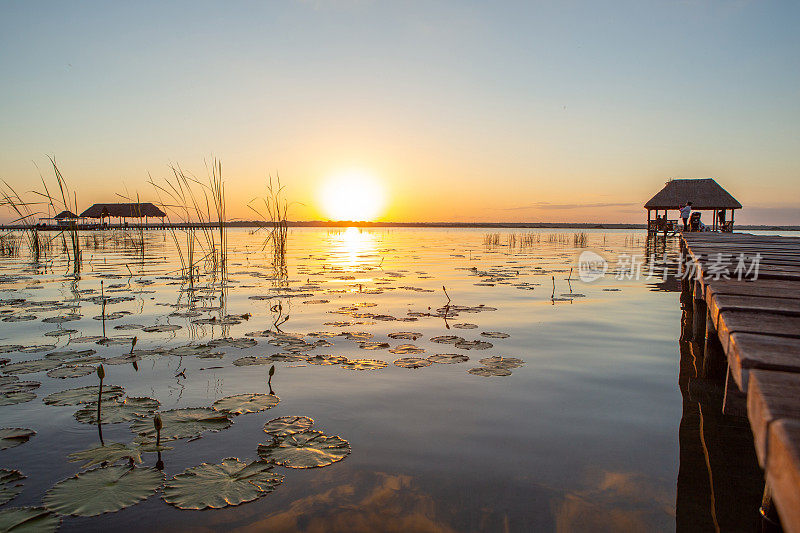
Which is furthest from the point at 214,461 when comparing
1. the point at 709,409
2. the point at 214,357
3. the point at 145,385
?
the point at 709,409

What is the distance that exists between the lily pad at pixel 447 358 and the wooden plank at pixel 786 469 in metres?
2.78

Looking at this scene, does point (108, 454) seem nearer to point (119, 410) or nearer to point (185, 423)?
point (185, 423)

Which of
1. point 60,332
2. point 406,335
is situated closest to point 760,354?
point 406,335

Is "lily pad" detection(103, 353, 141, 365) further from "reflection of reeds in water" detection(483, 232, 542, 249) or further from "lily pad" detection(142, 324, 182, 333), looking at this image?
"reflection of reeds in water" detection(483, 232, 542, 249)

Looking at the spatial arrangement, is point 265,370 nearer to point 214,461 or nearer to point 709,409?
point 214,461

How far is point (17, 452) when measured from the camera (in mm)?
2160

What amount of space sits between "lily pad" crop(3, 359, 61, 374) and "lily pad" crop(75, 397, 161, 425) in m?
1.02

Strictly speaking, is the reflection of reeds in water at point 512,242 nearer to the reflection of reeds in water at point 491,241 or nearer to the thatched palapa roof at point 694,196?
the reflection of reeds in water at point 491,241

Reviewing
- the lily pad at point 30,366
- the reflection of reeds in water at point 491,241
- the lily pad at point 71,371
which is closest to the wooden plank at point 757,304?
the lily pad at point 71,371

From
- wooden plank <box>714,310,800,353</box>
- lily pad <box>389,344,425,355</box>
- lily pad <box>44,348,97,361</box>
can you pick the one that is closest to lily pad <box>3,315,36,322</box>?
lily pad <box>44,348,97,361</box>

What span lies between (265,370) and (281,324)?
1.69 m

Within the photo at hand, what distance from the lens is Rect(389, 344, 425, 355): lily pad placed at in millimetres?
3971

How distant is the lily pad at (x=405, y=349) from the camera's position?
156 inches

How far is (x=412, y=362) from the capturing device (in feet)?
11.8
